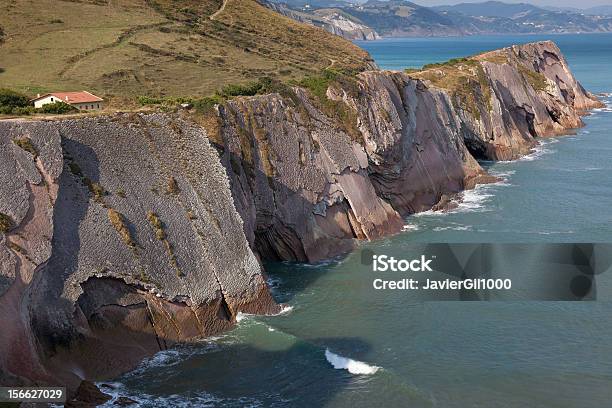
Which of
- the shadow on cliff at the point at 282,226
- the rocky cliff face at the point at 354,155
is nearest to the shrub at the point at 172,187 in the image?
the rocky cliff face at the point at 354,155

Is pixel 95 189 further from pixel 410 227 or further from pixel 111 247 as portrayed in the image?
pixel 410 227

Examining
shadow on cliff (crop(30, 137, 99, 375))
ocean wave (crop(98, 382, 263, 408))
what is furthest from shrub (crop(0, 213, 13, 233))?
ocean wave (crop(98, 382, 263, 408))

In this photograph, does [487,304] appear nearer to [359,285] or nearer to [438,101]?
[359,285]

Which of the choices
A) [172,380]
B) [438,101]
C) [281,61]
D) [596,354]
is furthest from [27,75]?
[596,354]

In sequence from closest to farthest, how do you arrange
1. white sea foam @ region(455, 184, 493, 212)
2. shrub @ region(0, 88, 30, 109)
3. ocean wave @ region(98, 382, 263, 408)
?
1. ocean wave @ region(98, 382, 263, 408)
2. shrub @ region(0, 88, 30, 109)
3. white sea foam @ region(455, 184, 493, 212)

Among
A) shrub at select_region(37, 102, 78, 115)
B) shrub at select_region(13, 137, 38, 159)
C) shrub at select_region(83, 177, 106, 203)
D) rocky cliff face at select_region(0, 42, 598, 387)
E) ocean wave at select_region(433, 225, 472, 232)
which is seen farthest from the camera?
ocean wave at select_region(433, 225, 472, 232)

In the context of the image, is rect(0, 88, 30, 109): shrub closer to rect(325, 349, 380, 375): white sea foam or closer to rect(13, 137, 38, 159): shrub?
rect(13, 137, 38, 159): shrub

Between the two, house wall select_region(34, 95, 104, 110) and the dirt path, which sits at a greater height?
the dirt path
